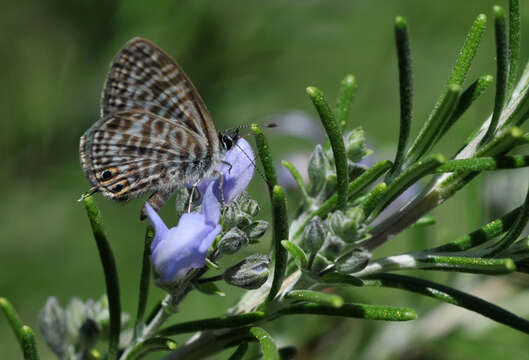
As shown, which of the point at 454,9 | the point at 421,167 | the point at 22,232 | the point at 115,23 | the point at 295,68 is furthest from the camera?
the point at 454,9

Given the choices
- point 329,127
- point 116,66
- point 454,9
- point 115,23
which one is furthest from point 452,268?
point 454,9

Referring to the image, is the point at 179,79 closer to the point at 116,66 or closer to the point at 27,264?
the point at 116,66

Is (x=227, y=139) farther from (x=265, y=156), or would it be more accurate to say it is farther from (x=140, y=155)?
(x=265, y=156)

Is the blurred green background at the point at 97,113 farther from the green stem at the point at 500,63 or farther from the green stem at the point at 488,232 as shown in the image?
the green stem at the point at 500,63

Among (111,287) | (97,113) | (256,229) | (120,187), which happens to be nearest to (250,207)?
(256,229)

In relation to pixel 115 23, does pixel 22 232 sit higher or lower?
lower

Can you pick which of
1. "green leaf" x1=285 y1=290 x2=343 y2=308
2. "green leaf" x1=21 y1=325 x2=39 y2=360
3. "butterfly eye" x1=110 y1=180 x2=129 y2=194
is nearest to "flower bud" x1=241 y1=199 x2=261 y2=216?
"green leaf" x1=285 y1=290 x2=343 y2=308
